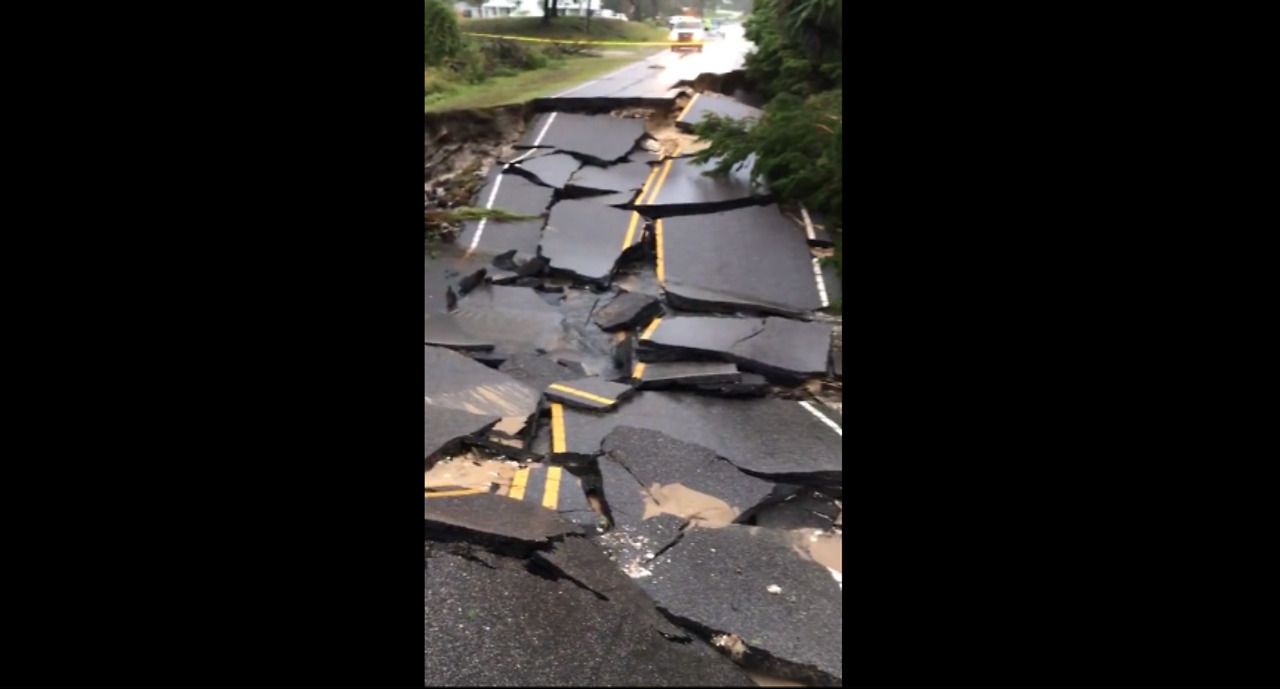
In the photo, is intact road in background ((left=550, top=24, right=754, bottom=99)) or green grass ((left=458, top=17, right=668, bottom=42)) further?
green grass ((left=458, top=17, right=668, bottom=42))

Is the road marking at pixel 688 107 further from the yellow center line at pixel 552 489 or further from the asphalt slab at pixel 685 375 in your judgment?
the yellow center line at pixel 552 489

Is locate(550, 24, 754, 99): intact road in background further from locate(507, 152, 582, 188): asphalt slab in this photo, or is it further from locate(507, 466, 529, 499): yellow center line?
locate(507, 466, 529, 499): yellow center line

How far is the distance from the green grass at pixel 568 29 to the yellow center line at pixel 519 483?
44.3 feet

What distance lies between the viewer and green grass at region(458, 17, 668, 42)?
1891cm

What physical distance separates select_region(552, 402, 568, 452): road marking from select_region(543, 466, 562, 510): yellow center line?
13.0 inches

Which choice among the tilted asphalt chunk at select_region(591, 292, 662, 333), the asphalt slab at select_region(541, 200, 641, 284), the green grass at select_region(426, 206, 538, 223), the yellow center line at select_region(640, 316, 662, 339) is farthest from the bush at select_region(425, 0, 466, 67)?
the yellow center line at select_region(640, 316, 662, 339)

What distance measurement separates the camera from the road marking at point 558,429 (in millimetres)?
7408

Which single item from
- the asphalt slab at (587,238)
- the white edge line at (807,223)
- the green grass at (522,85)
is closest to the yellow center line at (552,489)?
the asphalt slab at (587,238)

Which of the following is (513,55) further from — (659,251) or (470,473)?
(470,473)

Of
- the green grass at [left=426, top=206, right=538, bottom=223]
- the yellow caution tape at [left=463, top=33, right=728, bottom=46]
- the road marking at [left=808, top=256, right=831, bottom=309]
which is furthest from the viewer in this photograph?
the yellow caution tape at [left=463, top=33, right=728, bottom=46]
